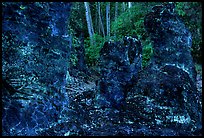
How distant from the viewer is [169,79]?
436 centimetres

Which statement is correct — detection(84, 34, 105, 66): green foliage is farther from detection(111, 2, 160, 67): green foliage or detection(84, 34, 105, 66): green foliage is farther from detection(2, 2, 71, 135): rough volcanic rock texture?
detection(2, 2, 71, 135): rough volcanic rock texture

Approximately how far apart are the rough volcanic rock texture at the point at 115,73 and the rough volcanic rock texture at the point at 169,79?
220 millimetres

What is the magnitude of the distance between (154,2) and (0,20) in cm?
700

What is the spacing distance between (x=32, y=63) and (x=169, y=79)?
2520 mm

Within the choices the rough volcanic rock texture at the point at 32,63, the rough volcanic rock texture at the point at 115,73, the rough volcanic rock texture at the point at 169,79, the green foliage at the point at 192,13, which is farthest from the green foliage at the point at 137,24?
the rough volcanic rock texture at the point at 32,63

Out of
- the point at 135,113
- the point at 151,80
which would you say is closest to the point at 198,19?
the point at 151,80

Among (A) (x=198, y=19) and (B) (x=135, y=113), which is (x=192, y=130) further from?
(A) (x=198, y=19)

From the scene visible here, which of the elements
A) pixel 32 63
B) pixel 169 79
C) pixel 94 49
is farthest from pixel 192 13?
pixel 32 63

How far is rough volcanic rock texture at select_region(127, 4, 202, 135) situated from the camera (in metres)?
4.04

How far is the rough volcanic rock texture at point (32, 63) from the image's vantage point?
10.5 feet

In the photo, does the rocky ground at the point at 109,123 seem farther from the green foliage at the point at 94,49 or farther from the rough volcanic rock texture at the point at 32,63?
the green foliage at the point at 94,49

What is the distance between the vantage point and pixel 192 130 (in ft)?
12.5

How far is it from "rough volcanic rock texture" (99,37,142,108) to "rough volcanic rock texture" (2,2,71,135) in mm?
1150

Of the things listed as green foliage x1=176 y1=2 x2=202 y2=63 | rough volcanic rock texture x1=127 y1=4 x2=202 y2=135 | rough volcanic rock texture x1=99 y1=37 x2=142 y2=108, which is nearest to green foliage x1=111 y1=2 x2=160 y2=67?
green foliage x1=176 y1=2 x2=202 y2=63
